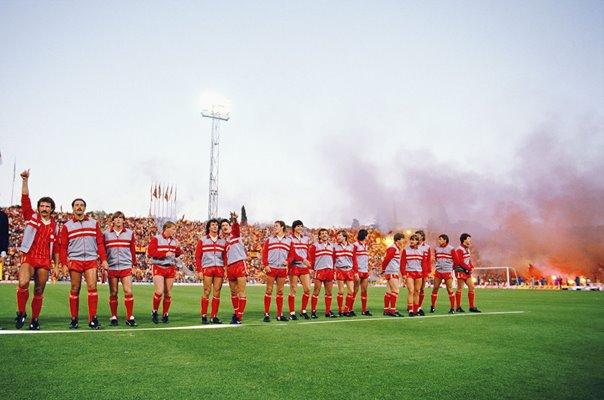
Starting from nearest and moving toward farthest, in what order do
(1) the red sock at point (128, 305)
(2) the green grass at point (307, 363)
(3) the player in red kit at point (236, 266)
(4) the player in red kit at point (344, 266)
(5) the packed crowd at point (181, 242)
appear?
(2) the green grass at point (307, 363), (1) the red sock at point (128, 305), (3) the player in red kit at point (236, 266), (4) the player in red kit at point (344, 266), (5) the packed crowd at point (181, 242)

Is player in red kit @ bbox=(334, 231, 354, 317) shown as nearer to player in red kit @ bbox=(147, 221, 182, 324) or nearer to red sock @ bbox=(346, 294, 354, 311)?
red sock @ bbox=(346, 294, 354, 311)

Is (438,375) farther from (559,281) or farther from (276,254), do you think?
(559,281)

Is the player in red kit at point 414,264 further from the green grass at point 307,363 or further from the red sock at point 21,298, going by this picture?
the red sock at point 21,298

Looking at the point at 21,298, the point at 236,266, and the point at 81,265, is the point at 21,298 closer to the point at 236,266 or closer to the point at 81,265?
the point at 81,265

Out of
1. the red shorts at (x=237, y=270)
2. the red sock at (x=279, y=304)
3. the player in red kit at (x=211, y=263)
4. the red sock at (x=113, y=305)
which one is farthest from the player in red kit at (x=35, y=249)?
the red sock at (x=279, y=304)

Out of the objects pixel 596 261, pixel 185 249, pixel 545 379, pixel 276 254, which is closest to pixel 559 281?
pixel 596 261

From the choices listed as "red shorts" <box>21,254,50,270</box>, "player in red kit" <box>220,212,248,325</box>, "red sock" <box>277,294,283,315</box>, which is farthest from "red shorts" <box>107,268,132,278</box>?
"red sock" <box>277,294,283,315</box>

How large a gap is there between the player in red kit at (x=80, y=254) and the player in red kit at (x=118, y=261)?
51 cm

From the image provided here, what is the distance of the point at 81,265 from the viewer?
8648 millimetres

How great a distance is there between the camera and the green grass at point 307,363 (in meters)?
4.30

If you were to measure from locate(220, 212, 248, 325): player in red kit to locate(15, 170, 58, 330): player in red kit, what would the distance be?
3335 millimetres

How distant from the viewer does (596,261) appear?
177 ft

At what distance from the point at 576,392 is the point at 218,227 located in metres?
7.51

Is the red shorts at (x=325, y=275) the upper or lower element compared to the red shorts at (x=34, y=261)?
lower
